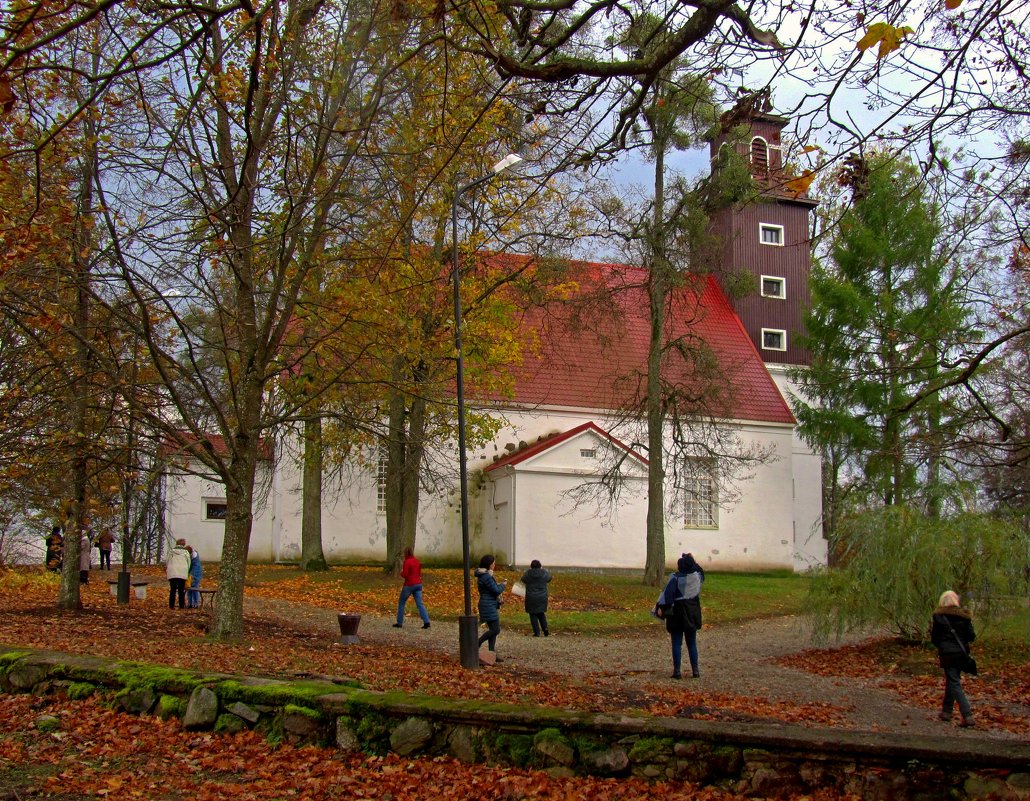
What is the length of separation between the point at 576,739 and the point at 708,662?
30.3ft

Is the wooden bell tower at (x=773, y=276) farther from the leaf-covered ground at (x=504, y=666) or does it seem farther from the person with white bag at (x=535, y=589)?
the person with white bag at (x=535, y=589)

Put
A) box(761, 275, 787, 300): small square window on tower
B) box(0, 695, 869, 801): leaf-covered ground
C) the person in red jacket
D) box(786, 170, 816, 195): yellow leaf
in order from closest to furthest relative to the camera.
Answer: box(0, 695, 869, 801): leaf-covered ground → box(786, 170, 816, 195): yellow leaf → the person in red jacket → box(761, 275, 787, 300): small square window on tower

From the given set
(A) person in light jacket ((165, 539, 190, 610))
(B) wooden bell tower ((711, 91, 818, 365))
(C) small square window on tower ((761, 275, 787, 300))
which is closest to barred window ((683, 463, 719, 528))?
(B) wooden bell tower ((711, 91, 818, 365))

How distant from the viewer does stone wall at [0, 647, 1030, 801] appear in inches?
226

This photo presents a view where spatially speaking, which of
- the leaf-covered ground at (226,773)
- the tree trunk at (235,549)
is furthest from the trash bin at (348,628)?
the leaf-covered ground at (226,773)

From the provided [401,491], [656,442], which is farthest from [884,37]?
[401,491]

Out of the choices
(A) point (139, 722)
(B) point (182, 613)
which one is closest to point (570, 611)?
(B) point (182, 613)

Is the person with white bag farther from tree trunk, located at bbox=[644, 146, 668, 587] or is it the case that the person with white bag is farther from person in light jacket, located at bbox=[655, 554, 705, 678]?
tree trunk, located at bbox=[644, 146, 668, 587]

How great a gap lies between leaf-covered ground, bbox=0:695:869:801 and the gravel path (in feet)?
16.4

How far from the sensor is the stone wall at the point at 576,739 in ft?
18.9

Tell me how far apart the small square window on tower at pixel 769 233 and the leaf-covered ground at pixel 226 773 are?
1367 inches

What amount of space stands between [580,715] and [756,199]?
16.5ft

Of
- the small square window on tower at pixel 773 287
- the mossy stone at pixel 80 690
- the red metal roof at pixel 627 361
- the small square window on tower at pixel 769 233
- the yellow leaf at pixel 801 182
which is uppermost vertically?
the small square window on tower at pixel 769 233

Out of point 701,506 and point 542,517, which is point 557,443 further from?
point 701,506
